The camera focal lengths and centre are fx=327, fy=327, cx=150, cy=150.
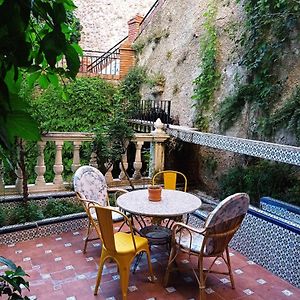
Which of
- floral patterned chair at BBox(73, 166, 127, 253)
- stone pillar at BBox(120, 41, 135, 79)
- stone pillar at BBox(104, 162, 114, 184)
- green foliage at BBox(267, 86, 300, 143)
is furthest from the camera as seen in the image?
stone pillar at BBox(120, 41, 135, 79)

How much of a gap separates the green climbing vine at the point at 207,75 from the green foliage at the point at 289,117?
150 cm

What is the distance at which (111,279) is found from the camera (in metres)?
3.03

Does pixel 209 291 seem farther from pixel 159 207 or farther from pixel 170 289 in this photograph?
pixel 159 207

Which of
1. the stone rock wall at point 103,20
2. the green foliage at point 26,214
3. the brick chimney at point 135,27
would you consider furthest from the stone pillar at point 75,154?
the stone rock wall at point 103,20

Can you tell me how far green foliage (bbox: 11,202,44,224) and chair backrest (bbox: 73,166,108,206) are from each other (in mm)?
823

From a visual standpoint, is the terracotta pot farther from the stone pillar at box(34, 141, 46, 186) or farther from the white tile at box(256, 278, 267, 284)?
the stone pillar at box(34, 141, 46, 186)

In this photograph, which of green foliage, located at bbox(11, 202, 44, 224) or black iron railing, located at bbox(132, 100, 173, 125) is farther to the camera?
black iron railing, located at bbox(132, 100, 173, 125)

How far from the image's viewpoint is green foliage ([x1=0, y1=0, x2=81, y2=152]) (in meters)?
0.36

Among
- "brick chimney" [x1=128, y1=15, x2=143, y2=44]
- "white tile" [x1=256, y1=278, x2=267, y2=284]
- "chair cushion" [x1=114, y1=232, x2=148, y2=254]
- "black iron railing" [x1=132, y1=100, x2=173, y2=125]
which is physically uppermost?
"brick chimney" [x1=128, y1=15, x2=143, y2=44]

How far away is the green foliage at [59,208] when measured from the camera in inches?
166

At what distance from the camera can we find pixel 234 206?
2.61 m

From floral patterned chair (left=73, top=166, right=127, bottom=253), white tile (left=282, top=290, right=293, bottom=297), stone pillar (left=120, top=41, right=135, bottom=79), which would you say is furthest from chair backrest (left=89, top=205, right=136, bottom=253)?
stone pillar (left=120, top=41, right=135, bottom=79)

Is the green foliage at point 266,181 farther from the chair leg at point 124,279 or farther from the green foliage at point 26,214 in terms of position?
the green foliage at point 26,214

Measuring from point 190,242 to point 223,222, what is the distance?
1.36ft
